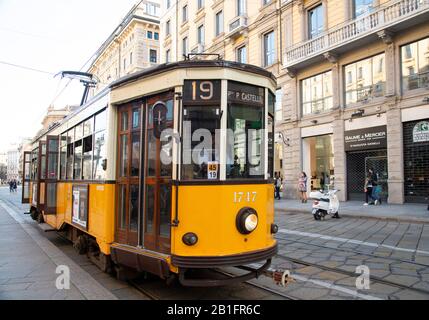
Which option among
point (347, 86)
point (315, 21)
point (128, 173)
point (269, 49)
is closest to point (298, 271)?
point (128, 173)

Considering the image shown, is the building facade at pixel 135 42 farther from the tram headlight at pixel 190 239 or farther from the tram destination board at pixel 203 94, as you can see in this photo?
Result: the tram headlight at pixel 190 239

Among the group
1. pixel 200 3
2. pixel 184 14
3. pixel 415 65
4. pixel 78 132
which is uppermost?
pixel 184 14

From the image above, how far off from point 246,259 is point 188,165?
1.26 metres

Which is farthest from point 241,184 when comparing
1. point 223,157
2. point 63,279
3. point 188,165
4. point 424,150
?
point 424,150

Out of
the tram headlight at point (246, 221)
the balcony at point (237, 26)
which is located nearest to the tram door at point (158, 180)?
the tram headlight at point (246, 221)

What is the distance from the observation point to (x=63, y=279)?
5.30 meters

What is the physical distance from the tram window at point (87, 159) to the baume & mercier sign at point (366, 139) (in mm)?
14285

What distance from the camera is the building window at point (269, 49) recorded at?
23.2m

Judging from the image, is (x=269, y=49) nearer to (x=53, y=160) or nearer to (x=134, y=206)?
(x=53, y=160)

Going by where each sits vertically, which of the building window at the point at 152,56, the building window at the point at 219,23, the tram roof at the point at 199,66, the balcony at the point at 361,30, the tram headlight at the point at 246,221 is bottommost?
the tram headlight at the point at 246,221

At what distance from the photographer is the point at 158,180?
4.45m

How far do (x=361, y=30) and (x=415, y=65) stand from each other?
2.98 metres

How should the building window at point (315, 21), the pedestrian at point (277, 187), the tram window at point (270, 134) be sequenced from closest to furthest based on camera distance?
the tram window at point (270, 134)
the building window at point (315, 21)
the pedestrian at point (277, 187)

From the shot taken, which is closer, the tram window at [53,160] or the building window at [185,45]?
the tram window at [53,160]
